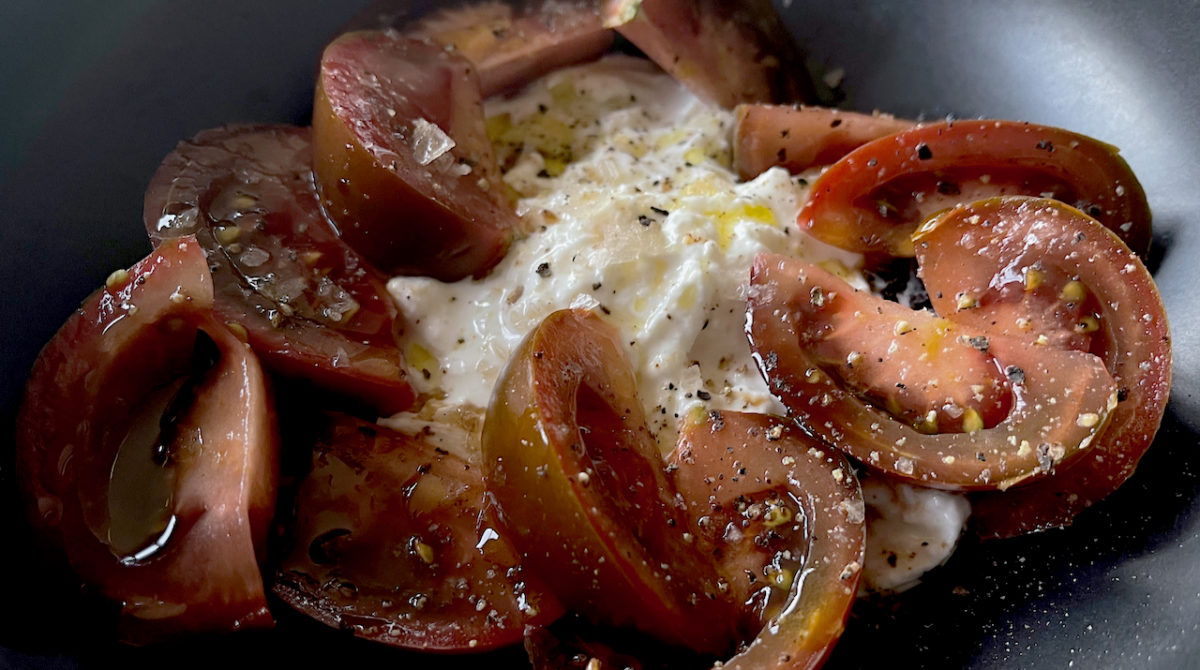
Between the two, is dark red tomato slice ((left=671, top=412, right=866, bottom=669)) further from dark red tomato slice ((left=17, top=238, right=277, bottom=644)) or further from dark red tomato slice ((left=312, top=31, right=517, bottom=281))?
dark red tomato slice ((left=17, top=238, right=277, bottom=644))

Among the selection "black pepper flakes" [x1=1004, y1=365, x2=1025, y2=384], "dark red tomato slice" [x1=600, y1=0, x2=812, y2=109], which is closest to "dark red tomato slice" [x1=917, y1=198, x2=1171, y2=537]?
"black pepper flakes" [x1=1004, y1=365, x2=1025, y2=384]

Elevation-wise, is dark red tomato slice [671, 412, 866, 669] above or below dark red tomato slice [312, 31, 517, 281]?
below

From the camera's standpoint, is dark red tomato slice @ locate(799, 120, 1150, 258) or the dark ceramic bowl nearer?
the dark ceramic bowl

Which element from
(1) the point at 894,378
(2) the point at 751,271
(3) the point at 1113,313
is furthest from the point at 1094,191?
(2) the point at 751,271

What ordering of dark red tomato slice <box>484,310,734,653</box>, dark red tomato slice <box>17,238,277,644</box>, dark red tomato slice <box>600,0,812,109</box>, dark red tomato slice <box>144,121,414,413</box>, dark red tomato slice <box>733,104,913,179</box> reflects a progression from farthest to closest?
dark red tomato slice <box>600,0,812,109</box>, dark red tomato slice <box>733,104,913,179</box>, dark red tomato slice <box>144,121,414,413</box>, dark red tomato slice <box>17,238,277,644</box>, dark red tomato slice <box>484,310,734,653</box>

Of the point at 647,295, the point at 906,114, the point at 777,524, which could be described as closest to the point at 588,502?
the point at 777,524

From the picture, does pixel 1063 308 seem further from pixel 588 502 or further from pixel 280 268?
pixel 280 268
